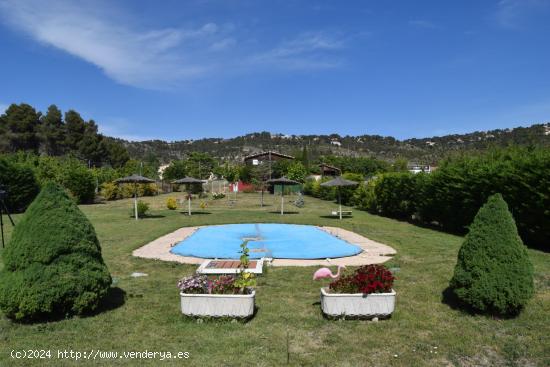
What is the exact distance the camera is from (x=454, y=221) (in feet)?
53.3

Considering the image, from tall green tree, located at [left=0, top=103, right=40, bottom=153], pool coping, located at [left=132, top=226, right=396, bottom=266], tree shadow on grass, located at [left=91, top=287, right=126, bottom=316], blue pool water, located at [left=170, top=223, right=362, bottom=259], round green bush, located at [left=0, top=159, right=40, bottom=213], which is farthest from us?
tall green tree, located at [left=0, top=103, right=40, bottom=153]

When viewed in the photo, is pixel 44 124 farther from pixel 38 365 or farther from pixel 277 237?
pixel 38 365

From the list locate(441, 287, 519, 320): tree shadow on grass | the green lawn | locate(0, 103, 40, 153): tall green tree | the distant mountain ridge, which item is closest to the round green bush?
the green lawn

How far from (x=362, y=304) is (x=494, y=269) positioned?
180 centimetres

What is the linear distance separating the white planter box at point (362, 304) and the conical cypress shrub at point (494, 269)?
1.11m

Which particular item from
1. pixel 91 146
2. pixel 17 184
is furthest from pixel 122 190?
pixel 91 146

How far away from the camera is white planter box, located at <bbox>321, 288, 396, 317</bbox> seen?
219 inches

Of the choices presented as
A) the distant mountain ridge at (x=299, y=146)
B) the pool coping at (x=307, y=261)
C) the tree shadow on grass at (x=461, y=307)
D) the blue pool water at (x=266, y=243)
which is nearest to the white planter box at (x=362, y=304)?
the tree shadow on grass at (x=461, y=307)

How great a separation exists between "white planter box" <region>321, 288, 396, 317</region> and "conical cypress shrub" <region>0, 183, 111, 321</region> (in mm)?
→ 3194

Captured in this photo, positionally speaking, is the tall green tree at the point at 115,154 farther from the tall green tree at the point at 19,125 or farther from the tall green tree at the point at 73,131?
the tall green tree at the point at 19,125

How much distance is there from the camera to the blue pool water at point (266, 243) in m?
11.6

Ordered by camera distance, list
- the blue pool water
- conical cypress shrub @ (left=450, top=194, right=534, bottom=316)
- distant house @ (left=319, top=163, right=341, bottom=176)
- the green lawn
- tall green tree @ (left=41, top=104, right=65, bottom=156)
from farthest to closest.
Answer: distant house @ (left=319, top=163, right=341, bottom=176)
tall green tree @ (left=41, top=104, right=65, bottom=156)
the blue pool water
conical cypress shrub @ (left=450, top=194, right=534, bottom=316)
the green lawn

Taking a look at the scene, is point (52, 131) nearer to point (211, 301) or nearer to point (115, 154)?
point (115, 154)

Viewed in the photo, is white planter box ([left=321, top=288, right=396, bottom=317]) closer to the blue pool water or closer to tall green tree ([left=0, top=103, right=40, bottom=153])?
the blue pool water
